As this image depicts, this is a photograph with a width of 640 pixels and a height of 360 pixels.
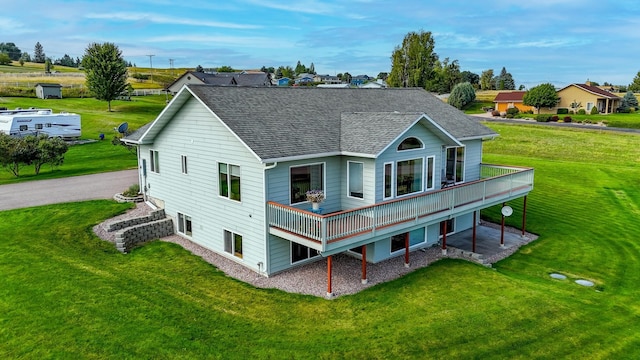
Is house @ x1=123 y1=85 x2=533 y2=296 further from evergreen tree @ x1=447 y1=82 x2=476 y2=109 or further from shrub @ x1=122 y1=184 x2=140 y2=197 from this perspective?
evergreen tree @ x1=447 y1=82 x2=476 y2=109

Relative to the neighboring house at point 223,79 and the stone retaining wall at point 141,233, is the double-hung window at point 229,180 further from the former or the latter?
the neighboring house at point 223,79

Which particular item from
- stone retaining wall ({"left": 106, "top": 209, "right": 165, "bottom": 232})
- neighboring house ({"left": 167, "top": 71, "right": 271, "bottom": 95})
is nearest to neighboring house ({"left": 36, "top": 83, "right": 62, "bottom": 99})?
neighboring house ({"left": 167, "top": 71, "right": 271, "bottom": 95})

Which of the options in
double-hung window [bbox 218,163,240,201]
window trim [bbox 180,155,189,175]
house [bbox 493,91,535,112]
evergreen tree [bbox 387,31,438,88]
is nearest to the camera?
double-hung window [bbox 218,163,240,201]

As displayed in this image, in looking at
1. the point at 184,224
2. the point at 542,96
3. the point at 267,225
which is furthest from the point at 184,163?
the point at 542,96

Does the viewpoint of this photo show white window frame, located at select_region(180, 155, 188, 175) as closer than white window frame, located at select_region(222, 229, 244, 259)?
No

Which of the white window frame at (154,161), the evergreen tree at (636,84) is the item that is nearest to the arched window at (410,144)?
the white window frame at (154,161)

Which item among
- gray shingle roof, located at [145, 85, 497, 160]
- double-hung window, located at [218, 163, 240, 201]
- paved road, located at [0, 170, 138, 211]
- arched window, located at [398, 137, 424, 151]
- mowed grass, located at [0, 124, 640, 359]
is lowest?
mowed grass, located at [0, 124, 640, 359]

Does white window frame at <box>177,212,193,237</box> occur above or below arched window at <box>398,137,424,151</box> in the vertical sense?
below

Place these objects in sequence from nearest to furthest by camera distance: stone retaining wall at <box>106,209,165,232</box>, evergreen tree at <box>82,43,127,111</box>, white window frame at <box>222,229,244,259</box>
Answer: white window frame at <box>222,229,244,259</box> < stone retaining wall at <box>106,209,165,232</box> < evergreen tree at <box>82,43,127,111</box>
